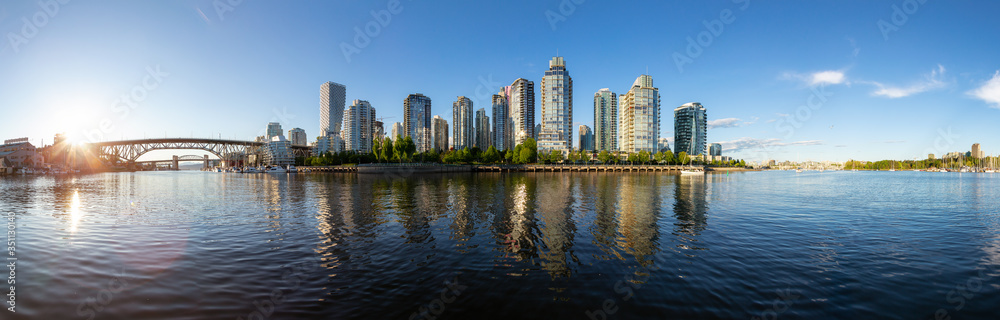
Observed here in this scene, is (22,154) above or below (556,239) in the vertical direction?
above

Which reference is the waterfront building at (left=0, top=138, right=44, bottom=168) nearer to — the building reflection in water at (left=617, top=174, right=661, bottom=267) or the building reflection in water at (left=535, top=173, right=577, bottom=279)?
the building reflection in water at (left=535, top=173, right=577, bottom=279)

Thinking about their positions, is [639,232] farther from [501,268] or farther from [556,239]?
[501,268]

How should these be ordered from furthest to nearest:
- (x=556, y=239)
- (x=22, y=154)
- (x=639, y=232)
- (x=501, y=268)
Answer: (x=22, y=154), (x=639, y=232), (x=556, y=239), (x=501, y=268)

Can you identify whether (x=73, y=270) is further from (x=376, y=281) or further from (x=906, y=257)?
(x=906, y=257)

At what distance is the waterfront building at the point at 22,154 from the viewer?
147625 millimetres

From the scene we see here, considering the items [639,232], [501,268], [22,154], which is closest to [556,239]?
[639,232]

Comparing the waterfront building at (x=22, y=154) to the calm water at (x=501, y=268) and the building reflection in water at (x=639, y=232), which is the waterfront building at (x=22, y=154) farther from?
the building reflection in water at (x=639, y=232)

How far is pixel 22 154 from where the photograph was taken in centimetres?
15650

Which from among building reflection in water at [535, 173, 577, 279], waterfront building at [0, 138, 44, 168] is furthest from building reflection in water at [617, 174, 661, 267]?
waterfront building at [0, 138, 44, 168]

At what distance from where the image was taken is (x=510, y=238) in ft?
66.0

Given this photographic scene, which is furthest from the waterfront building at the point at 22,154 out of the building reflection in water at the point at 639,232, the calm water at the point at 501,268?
the building reflection in water at the point at 639,232

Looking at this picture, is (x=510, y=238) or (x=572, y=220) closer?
(x=510, y=238)

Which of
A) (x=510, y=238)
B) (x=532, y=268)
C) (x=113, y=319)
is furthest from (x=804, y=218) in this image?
(x=113, y=319)

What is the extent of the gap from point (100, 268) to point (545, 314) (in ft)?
55.8
